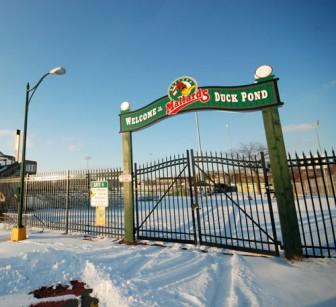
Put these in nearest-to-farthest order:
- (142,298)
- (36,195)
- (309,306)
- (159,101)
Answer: (309,306) < (142,298) < (159,101) < (36,195)

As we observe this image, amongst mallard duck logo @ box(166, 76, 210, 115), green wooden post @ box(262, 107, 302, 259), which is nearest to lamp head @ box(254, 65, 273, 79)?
green wooden post @ box(262, 107, 302, 259)

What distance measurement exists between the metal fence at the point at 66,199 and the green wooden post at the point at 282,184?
574cm

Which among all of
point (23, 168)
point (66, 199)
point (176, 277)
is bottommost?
point (176, 277)

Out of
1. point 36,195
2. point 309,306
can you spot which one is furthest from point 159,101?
point 36,195

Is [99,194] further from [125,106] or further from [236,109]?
[236,109]

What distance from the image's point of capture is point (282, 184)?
5629mm

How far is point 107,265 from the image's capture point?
4.91 metres

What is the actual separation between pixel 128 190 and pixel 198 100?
13.7ft

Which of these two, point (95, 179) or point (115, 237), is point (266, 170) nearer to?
point (115, 237)

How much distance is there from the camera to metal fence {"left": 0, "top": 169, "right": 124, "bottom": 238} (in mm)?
9234

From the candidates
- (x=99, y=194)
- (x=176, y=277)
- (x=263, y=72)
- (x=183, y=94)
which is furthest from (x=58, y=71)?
(x=176, y=277)

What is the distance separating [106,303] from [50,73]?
8913 mm

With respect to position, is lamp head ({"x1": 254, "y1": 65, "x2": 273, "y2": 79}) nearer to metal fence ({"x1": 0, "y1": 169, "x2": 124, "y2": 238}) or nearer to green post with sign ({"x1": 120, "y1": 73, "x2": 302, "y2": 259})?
green post with sign ({"x1": 120, "y1": 73, "x2": 302, "y2": 259})

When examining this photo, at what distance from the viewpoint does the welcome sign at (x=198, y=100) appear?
239 inches
